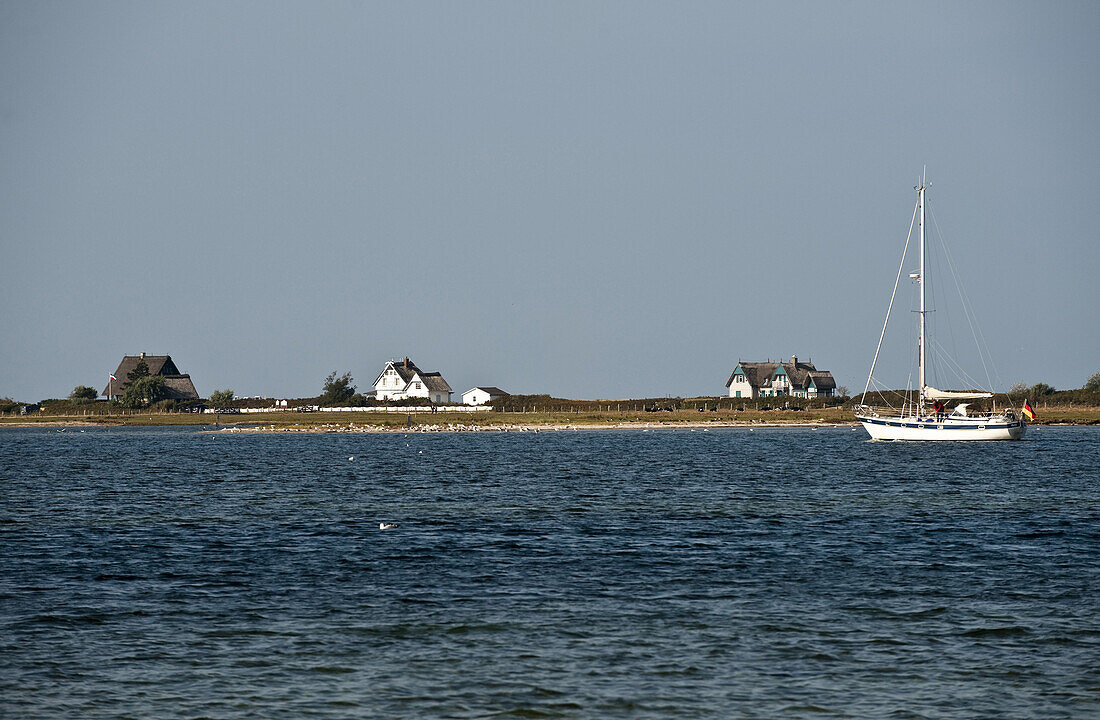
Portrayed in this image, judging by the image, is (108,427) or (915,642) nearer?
(915,642)

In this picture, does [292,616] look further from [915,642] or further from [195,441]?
[195,441]

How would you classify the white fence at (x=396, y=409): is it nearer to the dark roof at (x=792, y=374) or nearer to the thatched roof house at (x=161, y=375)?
the thatched roof house at (x=161, y=375)

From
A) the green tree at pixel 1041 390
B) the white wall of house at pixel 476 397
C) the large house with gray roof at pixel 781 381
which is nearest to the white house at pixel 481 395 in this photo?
the white wall of house at pixel 476 397

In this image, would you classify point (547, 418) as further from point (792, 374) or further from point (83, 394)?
point (83, 394)

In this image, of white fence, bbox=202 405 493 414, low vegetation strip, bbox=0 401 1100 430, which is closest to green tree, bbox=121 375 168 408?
low vegetation strip, bbox=0 401 1100 430

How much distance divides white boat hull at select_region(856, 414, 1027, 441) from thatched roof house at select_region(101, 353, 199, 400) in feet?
428

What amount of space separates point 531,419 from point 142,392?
→ 68.8 metres

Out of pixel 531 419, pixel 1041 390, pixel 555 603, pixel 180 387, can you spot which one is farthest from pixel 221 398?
pixel 555 603

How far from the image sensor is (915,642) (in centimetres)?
1822

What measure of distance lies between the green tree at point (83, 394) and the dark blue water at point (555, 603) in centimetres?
14123

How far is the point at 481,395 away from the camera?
176125mm

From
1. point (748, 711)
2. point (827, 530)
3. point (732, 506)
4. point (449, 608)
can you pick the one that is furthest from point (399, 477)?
point (748, 711)

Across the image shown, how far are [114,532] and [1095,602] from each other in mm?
27469

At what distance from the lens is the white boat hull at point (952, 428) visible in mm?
81250
